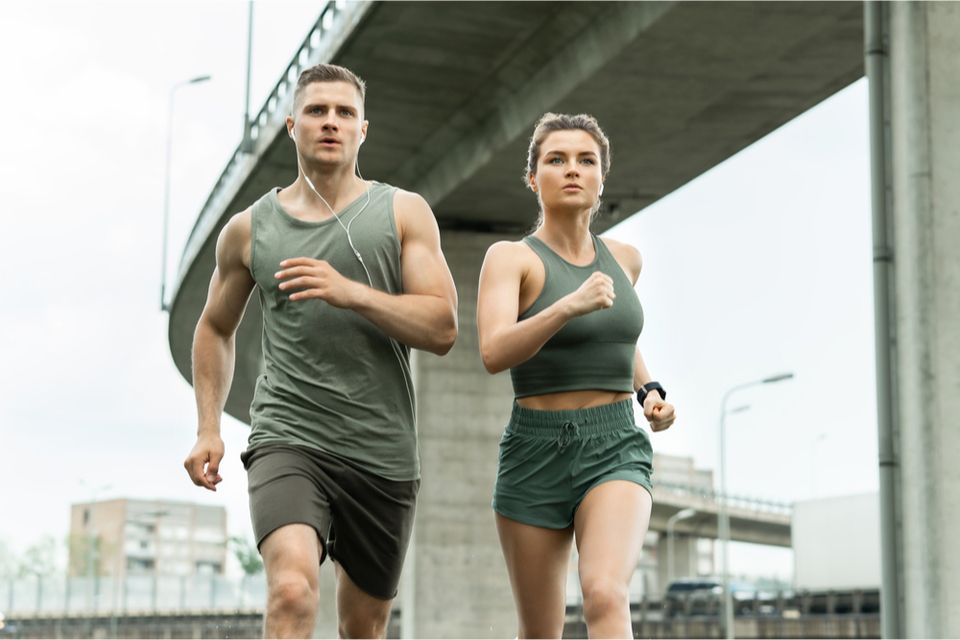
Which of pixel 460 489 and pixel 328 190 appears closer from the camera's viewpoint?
pixel 328 190

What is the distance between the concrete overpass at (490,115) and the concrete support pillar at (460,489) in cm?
3

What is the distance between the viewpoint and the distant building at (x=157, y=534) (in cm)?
17412

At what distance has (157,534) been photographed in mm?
183000

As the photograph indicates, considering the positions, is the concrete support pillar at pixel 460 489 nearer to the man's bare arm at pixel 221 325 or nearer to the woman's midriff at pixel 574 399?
the man's bare arm at pixel 221 325

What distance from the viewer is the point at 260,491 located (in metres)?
5.09

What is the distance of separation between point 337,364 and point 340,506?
17.8 inches

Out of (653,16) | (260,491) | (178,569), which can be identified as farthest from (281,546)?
(178,569)

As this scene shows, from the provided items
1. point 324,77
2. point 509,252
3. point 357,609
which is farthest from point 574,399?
point 324,77

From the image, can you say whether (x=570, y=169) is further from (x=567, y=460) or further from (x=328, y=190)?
(x=567, y=460)

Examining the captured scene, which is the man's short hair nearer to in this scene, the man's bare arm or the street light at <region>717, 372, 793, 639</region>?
the man's bare arm

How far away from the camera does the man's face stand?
5.38 meters

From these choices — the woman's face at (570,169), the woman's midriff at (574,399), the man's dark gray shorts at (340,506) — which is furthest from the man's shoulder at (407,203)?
the man's dark gray shorts at (340,506)

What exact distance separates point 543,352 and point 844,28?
14900mm

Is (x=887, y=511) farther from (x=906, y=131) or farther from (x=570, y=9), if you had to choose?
(x=570, y=9)
